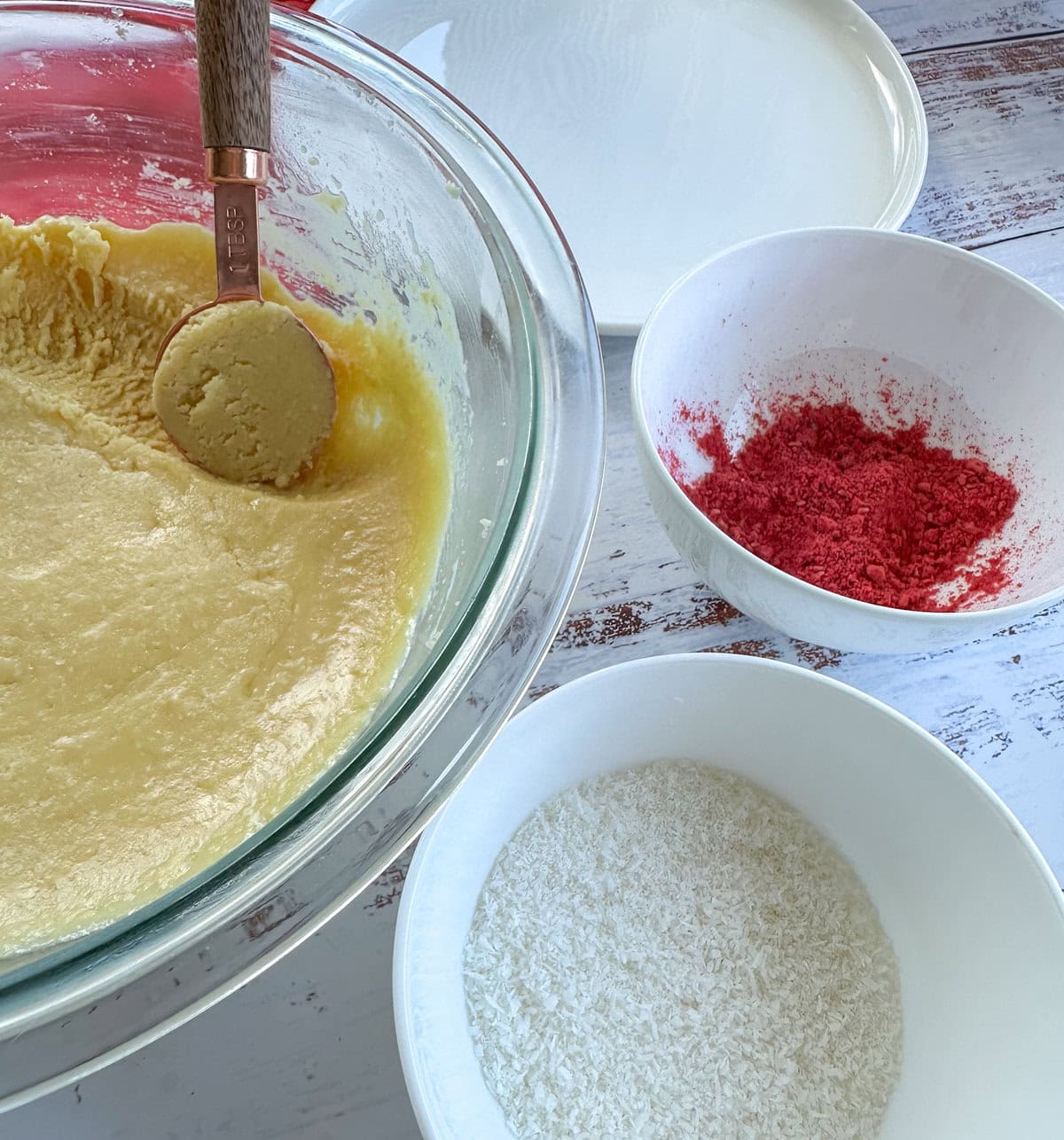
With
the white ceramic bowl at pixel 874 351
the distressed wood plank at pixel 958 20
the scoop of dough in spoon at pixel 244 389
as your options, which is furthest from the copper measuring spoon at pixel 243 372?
the distressed wood plank at pixel 958 20

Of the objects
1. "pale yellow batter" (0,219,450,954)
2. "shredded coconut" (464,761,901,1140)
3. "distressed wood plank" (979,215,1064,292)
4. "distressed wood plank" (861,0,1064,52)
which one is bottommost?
"shredded coconut" (464,761,901,1140)

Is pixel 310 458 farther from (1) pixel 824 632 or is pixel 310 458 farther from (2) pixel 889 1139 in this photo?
(2) pixel 889 1139

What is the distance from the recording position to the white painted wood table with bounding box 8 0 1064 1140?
2.24 ft

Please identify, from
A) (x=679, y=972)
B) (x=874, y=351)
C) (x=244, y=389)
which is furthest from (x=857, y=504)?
(x=244, y=389)

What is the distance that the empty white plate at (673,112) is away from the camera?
1.04 m

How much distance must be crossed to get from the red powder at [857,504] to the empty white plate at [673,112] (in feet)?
0.67

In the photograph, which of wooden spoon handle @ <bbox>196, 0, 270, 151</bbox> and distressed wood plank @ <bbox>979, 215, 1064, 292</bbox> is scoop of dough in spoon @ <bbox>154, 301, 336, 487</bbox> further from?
distressed wood plank @ <bbox>979, 215, 1064, 292</bbox>

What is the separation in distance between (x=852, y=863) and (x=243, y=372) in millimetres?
620

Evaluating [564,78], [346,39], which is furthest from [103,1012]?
[564,78]

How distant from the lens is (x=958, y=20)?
1.28 meters

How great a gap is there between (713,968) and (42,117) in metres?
0.88

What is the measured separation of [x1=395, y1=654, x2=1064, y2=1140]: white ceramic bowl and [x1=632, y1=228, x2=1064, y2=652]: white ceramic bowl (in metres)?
0.09

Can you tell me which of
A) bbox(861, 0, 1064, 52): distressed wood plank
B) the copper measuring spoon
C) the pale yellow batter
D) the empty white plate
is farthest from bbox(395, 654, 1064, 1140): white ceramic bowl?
bbox(861, 0, 1064, 52): distressed wood plank

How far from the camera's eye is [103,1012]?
50cm
